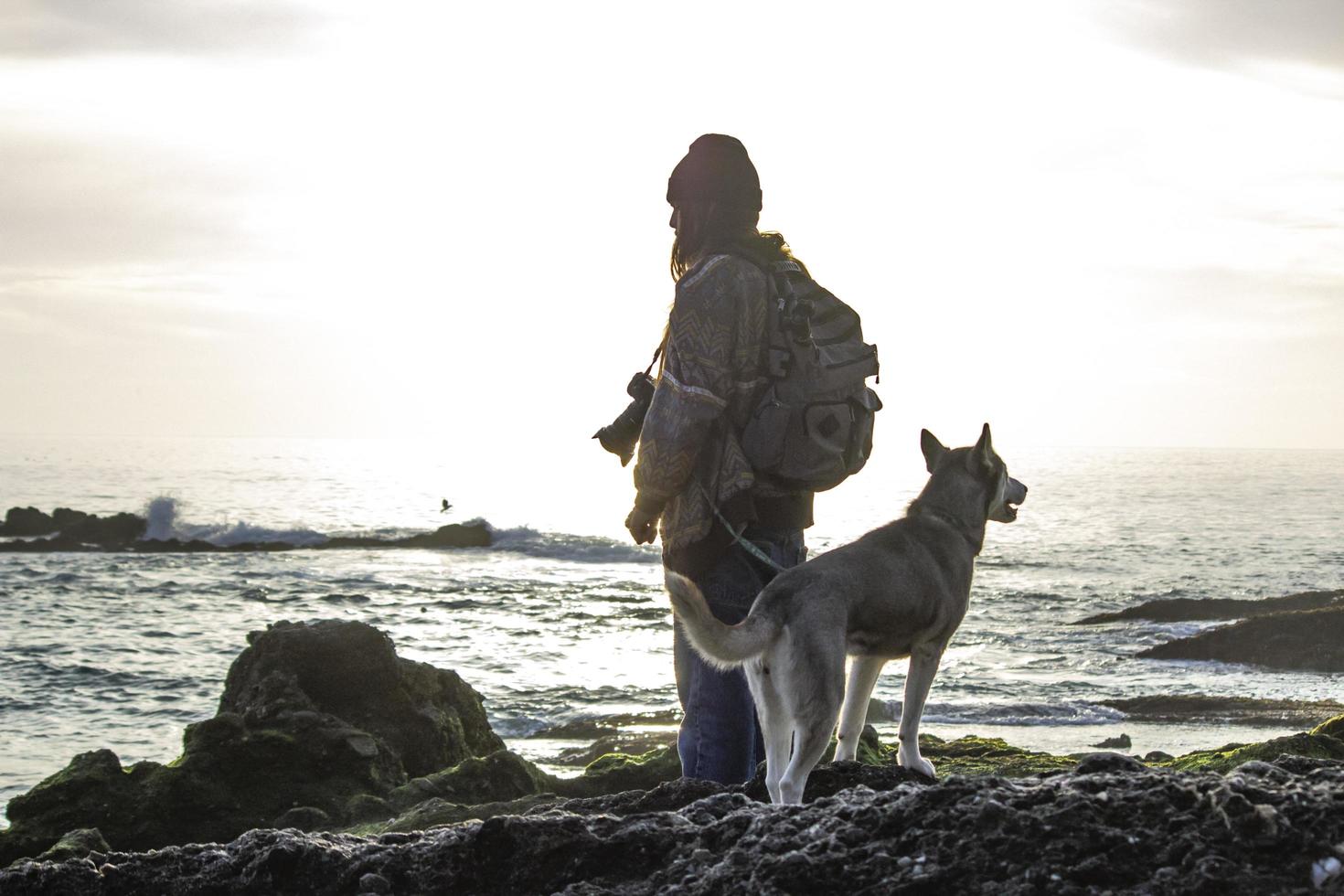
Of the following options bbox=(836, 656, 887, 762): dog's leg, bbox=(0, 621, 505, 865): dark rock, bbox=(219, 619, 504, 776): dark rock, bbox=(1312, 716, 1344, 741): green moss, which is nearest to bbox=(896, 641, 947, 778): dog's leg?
bbox=(836, 656, 887, 762): dog's leg

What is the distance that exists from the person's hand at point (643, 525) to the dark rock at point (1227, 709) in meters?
10.7

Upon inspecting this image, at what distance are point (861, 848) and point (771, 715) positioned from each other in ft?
6.44

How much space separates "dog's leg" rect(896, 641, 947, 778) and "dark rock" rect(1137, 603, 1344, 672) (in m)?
15.7

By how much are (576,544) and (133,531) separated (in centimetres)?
1790

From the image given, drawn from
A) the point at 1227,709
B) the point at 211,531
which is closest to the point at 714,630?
the point at 1227,709

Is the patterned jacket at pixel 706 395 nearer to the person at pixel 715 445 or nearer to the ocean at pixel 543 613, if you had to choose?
the person at pixel 715 445

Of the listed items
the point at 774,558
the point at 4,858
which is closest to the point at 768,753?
the point at 774,558

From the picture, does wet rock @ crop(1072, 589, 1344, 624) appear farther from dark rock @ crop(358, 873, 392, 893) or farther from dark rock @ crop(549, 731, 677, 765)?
dark rock @ crop(358, 873, 392, 893)

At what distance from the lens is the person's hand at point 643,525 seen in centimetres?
518

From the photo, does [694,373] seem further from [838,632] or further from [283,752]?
[283,752]

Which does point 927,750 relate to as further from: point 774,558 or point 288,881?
point 288,881

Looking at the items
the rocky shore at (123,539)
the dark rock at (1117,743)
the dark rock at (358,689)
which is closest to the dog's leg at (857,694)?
the dark rock at (358,689)

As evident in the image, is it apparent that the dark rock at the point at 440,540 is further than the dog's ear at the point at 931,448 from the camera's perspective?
Yes

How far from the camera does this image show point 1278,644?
1908 centimetres
